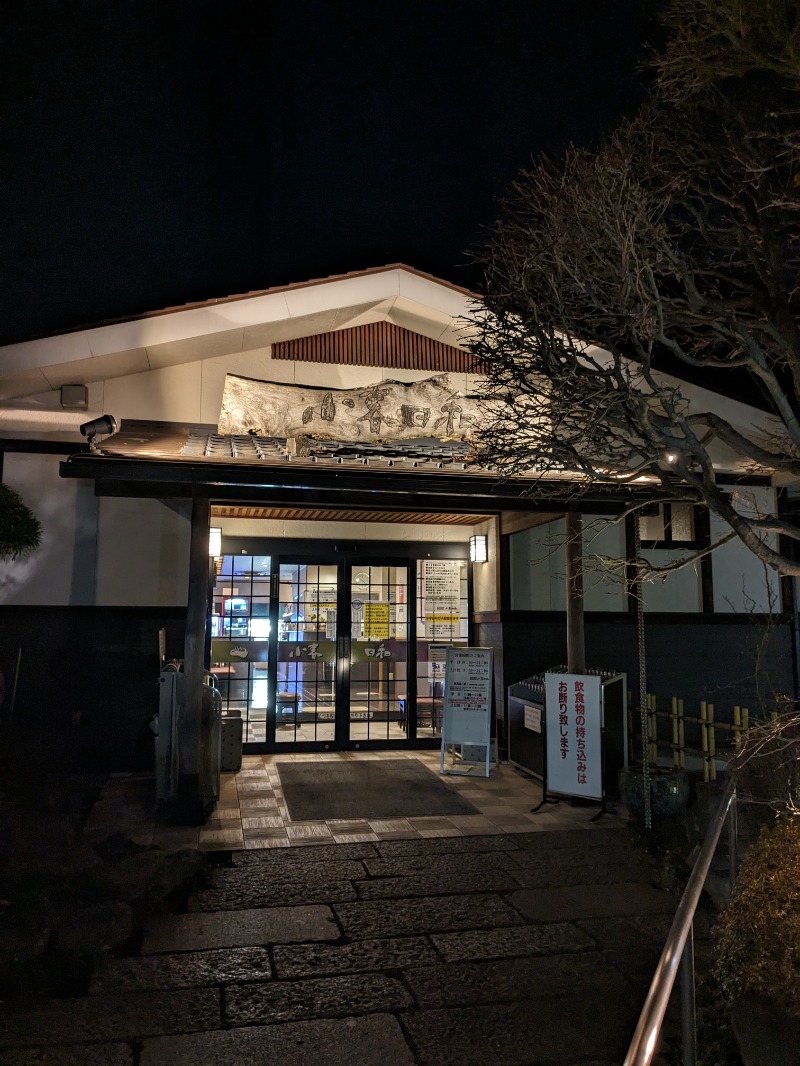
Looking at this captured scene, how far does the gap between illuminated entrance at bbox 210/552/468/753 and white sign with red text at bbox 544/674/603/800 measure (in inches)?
157

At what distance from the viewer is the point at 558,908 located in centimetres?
593

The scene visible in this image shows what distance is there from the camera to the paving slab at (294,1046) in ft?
Result: 12.8

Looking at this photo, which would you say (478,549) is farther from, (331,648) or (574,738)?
(574,738)

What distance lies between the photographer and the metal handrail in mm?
2287

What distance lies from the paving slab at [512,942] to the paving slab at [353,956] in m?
0.14

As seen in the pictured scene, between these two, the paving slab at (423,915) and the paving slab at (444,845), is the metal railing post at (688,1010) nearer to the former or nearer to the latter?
the paving slab at (423,915)

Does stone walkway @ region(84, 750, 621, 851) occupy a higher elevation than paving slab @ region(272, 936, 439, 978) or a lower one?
higher

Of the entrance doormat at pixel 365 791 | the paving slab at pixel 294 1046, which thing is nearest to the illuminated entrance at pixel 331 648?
the entrance doormat at pixel 365 791

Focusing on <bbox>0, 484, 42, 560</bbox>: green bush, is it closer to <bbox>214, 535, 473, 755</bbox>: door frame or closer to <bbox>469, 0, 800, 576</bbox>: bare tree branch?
<bbox>214, 535, 473, 755</bbox>: door frame

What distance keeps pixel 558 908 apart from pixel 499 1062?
211cm

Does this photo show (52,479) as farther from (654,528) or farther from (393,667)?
(654,528)

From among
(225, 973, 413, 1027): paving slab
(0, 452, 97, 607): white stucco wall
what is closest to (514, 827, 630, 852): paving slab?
(225, 973, 413, 1027): paving slab

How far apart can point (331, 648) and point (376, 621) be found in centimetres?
87

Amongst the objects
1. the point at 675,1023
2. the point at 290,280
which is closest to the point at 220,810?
the point at 675,1023
